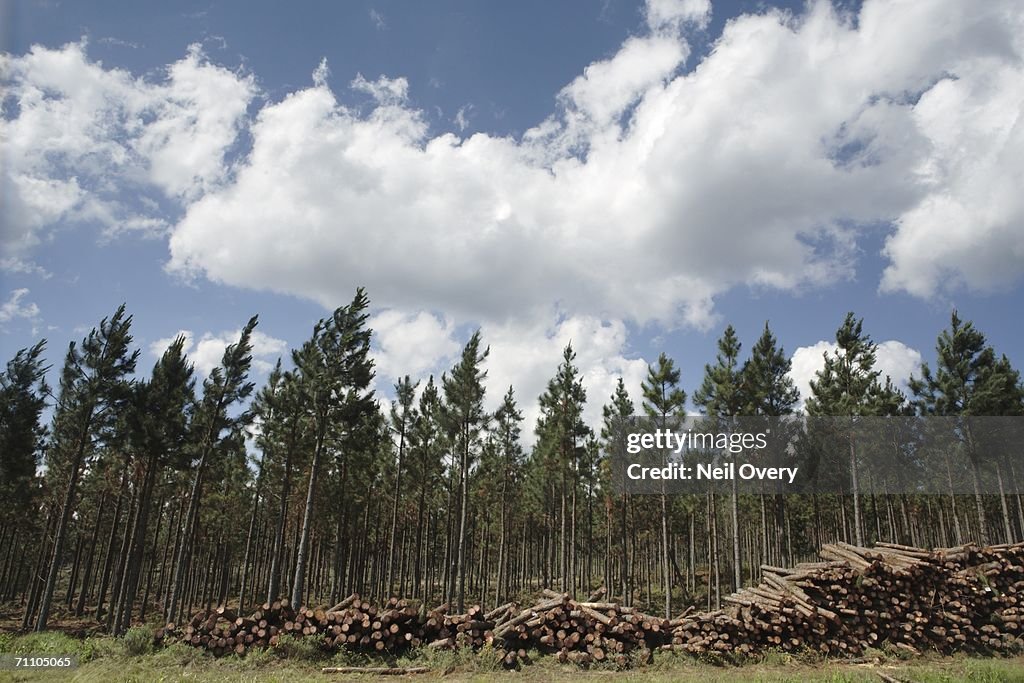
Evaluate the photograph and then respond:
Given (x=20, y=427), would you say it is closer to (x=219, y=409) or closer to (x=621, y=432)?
(x=219, y=409)

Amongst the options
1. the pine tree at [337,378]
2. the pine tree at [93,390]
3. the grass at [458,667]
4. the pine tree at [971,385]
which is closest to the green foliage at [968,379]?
the pine tree at [971,385]

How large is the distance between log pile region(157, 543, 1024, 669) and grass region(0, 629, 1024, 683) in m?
0.36

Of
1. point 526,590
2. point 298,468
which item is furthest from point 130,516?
point 526,590

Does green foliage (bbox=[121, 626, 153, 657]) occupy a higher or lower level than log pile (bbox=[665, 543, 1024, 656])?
lower

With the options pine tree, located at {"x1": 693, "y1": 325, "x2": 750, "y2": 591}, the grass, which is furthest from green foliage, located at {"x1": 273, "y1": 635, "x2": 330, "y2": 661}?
pine tree, located at {"x1": 693, "y1": 325, "x2": 750, "y2": 591}

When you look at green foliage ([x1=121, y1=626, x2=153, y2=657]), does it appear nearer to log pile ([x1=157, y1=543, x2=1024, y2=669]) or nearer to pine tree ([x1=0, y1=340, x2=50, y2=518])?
log pile ([x1=157, y1=543, x2=1024, y2=669])

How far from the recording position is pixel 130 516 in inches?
1212

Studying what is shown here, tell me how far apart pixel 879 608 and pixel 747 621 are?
4464mm

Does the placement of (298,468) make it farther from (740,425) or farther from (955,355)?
(955,355)

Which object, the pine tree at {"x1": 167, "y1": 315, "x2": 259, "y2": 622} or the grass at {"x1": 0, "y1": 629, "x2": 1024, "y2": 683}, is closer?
the grass at {"x1": 0, "y1": 629, "x2": 1024, "y2": 683}

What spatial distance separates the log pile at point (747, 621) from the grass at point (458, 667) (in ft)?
1.18

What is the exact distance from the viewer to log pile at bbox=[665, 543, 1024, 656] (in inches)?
600

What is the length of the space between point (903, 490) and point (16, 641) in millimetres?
42790

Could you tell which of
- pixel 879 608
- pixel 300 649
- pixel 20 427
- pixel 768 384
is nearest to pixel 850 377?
pixel 768 384
